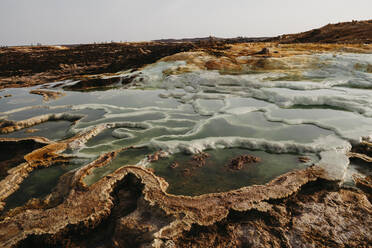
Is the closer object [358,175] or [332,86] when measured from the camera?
[358,175]

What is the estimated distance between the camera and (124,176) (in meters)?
4.48

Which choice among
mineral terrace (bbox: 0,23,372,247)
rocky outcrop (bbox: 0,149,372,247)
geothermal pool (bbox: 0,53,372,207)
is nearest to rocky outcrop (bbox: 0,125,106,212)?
mineral terrace (bbox: 0,23,372,247)

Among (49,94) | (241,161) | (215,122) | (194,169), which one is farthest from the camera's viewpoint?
(49,94)

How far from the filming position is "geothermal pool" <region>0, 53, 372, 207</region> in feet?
15.8

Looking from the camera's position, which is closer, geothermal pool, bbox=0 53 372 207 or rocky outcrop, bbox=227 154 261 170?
geothermal pool, bbox=0 53 372 207

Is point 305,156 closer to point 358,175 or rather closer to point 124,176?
point 358,175

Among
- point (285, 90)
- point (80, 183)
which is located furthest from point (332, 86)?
point (80, 183)

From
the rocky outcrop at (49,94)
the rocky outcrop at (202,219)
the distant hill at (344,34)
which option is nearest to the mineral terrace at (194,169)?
the rocky outcrop at (202,219)

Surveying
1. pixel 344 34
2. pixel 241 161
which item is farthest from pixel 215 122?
pixel 344 34

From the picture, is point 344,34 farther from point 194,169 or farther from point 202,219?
point 202,219

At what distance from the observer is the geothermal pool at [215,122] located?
4812mm

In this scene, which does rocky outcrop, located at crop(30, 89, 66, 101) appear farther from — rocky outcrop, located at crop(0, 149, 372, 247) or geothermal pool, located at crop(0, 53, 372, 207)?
rocky outcrop, located at crop(0, 149, 372, 247)

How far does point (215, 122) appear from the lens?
7539mm

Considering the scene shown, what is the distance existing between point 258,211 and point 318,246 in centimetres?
85
